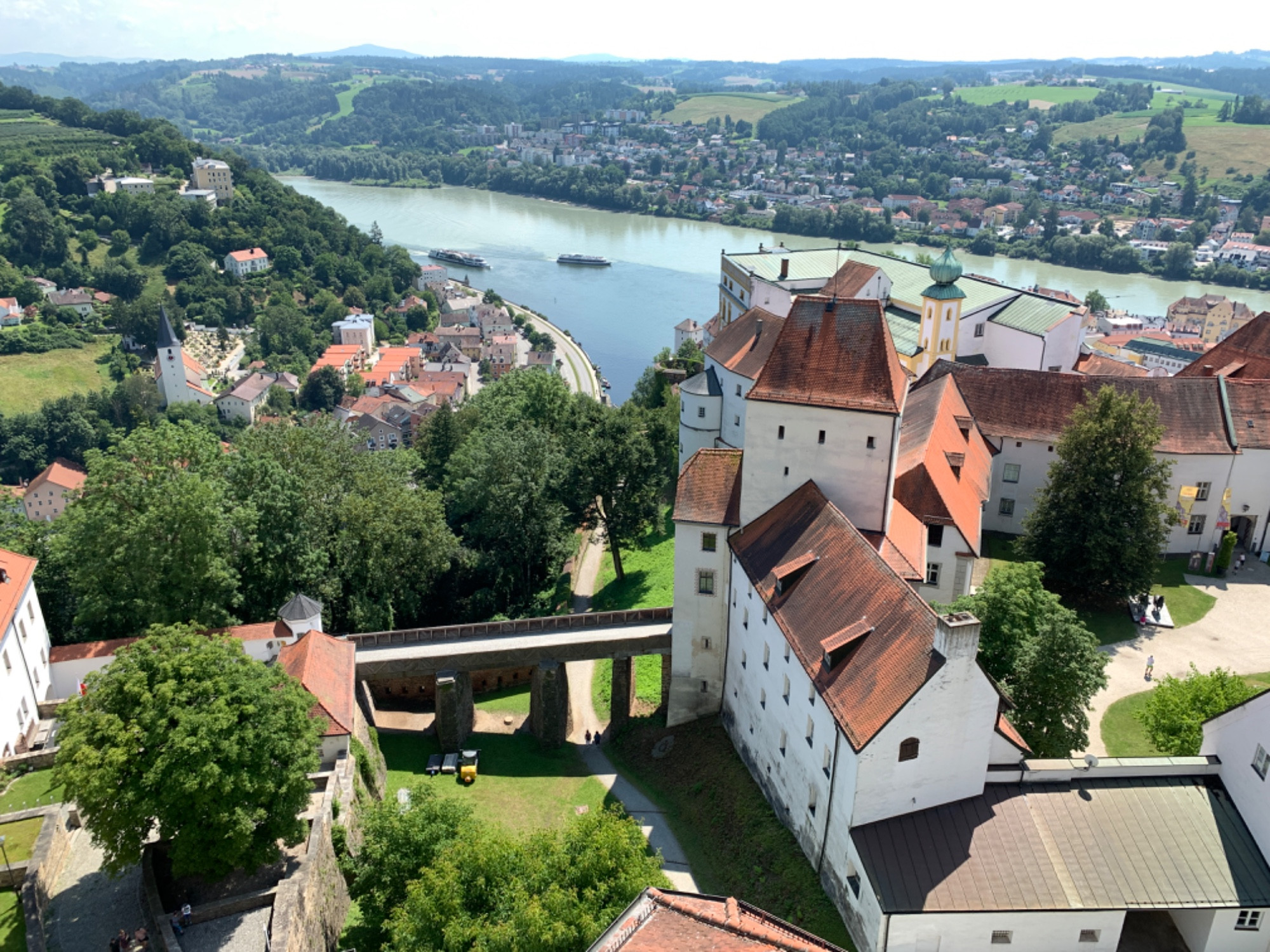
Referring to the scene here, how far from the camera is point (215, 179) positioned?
168 metres

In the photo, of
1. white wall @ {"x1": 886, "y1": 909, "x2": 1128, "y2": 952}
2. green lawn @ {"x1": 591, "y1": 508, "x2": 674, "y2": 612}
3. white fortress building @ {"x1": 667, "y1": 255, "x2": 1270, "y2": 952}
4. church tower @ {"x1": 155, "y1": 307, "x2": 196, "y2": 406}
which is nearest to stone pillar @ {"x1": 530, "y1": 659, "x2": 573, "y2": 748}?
white fortress building @ {"x1": 667, "y1": 255, "x2": 1270, "y2": 952}

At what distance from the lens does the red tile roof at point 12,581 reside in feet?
103

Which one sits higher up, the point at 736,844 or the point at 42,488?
the point at 736,844

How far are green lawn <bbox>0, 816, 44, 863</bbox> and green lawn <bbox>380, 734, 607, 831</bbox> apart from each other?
10202 mm

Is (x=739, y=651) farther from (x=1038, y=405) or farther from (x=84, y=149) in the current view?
(x=84, y=149)

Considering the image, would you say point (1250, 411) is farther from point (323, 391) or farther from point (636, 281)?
point (636, 281)

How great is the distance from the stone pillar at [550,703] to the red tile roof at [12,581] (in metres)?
17.3

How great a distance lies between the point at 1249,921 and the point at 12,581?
36.9 metres

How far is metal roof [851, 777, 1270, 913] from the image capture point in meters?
22.3

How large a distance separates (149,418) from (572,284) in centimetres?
6775

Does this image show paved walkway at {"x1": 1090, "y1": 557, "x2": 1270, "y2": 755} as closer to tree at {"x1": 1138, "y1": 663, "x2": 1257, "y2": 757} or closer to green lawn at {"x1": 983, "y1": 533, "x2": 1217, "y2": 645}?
green lawn at {"x1": 983, "y1": 533, "x2": 1217, "y2": 645}

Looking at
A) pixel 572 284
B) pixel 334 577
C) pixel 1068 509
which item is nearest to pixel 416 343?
pixel 572 284

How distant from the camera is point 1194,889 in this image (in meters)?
22.4

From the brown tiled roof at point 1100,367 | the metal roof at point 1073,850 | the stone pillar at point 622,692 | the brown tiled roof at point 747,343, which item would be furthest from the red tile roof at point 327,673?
the brown tiled roof at point 1100,367
